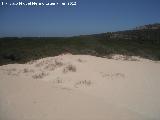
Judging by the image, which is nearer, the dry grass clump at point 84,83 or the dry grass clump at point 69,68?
the dry grass clump at point 84,83

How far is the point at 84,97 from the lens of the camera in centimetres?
728

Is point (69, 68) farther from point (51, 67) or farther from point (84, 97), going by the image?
point (84, 97)

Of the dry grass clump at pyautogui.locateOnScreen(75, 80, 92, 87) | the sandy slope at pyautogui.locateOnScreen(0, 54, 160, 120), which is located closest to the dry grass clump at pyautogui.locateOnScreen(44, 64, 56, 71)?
the sandy slope at pyautogui.locateOnScreen(0, 54, 160, 120)

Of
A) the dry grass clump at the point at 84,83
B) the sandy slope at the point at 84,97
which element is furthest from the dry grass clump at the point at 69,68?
the dry grass clump at the point at 84,83

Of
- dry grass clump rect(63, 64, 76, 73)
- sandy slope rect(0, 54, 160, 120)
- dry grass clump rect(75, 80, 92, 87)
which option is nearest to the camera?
sandy slope rect(0, 54, 160, 120)

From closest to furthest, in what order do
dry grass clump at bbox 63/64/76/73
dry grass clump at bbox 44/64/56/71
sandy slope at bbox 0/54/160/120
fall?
1. sandy slope at bbox 0/54/160/120
2. dry grass clump at bbox 63/64/76/73
3. dry grass clump at bbox 44/64/56/71

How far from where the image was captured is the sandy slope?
5.91 metres

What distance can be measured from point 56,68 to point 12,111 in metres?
6.41

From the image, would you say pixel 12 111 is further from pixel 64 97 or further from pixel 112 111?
pixel 112 111

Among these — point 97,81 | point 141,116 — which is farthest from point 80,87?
point 141,116

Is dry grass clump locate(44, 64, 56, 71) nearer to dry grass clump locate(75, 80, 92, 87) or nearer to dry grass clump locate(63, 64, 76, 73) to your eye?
dry grass clump locate(63, 64, 76, 73)

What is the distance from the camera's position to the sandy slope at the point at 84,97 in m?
5.91

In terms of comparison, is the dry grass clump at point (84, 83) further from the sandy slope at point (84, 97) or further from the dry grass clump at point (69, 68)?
the dry grass clump at point (69, 68)

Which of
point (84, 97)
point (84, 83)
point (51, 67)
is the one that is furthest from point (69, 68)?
point (84, 97)
